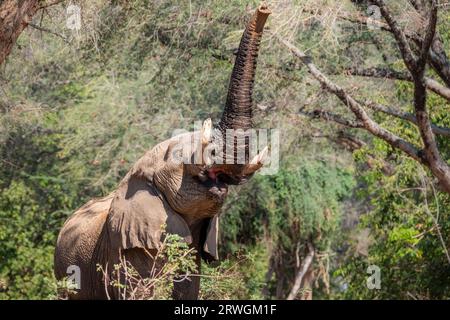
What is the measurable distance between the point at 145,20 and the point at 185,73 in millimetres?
1419

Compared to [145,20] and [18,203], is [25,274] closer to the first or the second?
[18,203]

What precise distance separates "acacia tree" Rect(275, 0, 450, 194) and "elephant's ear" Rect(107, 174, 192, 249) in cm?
339

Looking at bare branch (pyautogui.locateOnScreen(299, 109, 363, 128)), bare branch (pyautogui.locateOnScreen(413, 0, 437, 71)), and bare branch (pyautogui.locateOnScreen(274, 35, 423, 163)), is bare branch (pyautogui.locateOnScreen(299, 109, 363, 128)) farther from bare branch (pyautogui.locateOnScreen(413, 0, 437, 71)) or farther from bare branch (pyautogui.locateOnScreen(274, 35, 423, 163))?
bare branch (pyautogui.locateOnScreen(413, 0, 437, 71))

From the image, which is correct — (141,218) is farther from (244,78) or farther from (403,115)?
(403,115)

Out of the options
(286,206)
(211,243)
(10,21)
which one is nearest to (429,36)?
(211,243)

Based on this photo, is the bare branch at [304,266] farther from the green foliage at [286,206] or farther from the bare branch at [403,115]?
the bare branch at [403,115]

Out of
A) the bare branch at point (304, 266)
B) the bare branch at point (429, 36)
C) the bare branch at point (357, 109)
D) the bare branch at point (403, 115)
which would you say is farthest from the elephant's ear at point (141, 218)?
the bare branch at point (304, 266)

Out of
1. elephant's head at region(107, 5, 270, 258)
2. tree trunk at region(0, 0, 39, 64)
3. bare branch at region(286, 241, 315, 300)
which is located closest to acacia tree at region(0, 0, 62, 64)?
tree trunk at region(0, 0, 39, 64)

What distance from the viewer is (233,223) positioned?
944 inches

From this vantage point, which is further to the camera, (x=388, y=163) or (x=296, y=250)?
(x=296, y=250)

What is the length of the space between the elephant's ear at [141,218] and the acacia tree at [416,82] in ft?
11.1
